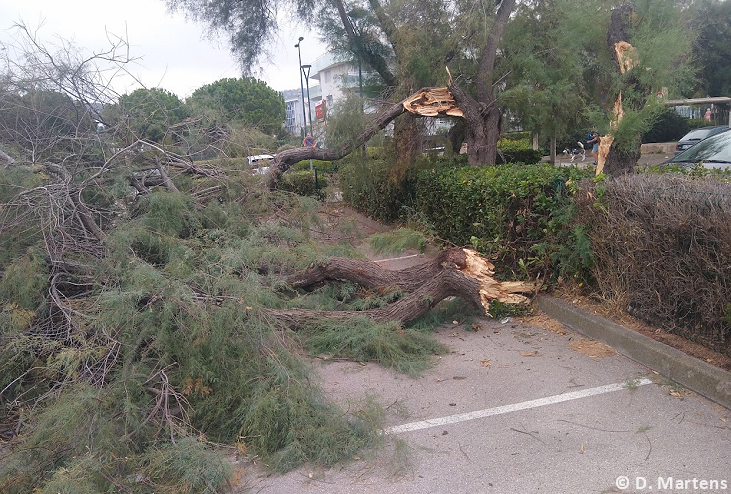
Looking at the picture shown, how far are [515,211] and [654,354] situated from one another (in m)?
2.66

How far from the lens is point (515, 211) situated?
7.17 m

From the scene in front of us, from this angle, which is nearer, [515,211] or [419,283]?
[419,283]

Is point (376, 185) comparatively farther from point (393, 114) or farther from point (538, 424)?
point (538, 424)

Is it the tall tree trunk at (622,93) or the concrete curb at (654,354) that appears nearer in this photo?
the concrete curb at (654,354)

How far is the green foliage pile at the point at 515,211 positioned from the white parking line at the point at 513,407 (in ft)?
7.58

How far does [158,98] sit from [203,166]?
3.55 feet

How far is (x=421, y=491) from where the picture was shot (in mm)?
3518

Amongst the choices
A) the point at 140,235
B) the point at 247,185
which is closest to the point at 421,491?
the point at 140,235

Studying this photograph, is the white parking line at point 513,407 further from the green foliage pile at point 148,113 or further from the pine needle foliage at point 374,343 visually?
the green foliage pile at point 148,113

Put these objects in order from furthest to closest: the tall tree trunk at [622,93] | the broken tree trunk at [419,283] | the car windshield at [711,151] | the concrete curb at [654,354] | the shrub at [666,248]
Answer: the car windshield at [711,151] < the tall tree trunk at [622,93] < the broken tree trunk at [419,283] < the shrub at [666,248] < the concrete curb at [654,354]

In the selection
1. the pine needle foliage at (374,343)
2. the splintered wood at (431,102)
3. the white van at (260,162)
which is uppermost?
the splintered wood at (431,102)

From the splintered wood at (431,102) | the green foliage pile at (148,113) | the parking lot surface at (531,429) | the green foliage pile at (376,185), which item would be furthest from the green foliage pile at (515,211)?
the green foliage pile at (148,113)

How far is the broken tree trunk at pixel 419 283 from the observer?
6.23m

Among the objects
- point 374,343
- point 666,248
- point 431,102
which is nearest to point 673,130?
point 431,102
